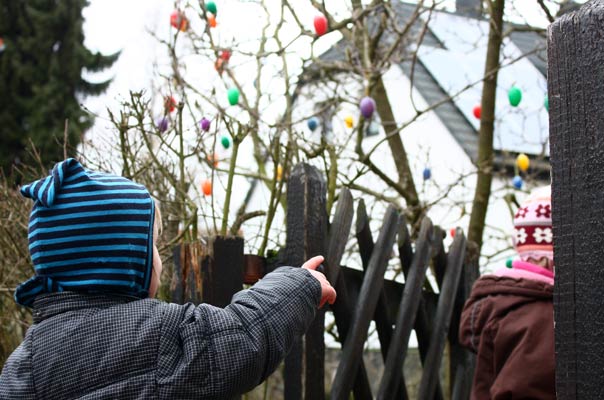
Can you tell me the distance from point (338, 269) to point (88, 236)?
1.45 m

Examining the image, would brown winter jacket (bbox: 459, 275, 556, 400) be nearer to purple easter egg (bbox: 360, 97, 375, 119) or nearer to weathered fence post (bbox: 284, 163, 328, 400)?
weathered fence post (bbox: 284, 163, 328, 400)

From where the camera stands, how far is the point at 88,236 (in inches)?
79.2

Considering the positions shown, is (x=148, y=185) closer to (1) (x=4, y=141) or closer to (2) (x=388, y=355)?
(2) (x=388, y=355)

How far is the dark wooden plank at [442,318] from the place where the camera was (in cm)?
411

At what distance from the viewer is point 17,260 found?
178 inches

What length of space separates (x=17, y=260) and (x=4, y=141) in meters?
15.4

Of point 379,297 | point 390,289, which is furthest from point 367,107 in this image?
point 379,297

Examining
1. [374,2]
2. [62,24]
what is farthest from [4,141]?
[374,2]

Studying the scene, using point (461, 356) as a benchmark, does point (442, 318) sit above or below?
above

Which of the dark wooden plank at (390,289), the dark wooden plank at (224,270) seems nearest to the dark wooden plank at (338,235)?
the dark wooden plank at (390,289)

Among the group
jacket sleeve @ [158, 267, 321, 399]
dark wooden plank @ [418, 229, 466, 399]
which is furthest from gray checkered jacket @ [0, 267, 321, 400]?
dark wooden plank @ [418, 229, 466, 399]

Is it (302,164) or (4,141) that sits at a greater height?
(4,141)

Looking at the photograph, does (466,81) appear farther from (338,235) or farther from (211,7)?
(338,235)

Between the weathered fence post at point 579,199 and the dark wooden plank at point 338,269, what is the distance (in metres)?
1.82
